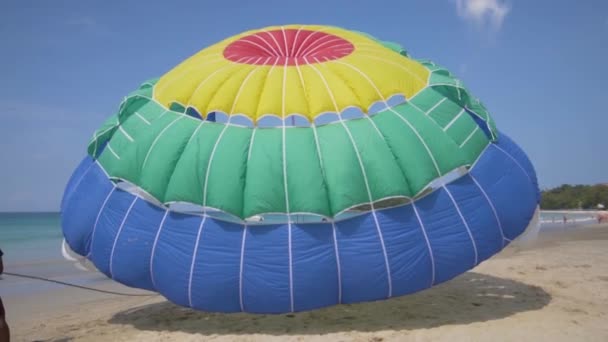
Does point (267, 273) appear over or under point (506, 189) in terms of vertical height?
under

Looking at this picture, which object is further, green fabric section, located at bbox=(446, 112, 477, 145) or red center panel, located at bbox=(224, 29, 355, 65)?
red center panel, located at bbox=(224, 29, 355, 65)

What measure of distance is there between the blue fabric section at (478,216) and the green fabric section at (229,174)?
2.75 meters

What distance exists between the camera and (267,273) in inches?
211

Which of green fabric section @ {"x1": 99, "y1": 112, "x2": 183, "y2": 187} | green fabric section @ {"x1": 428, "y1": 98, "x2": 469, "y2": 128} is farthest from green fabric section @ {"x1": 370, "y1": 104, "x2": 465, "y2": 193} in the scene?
green fabric section @ {"x1": 99, "y1": 112, "x2": 183, "y2": 187}

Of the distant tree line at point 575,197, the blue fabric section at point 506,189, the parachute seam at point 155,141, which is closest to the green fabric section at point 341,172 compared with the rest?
the blue fabric section at point 506,189

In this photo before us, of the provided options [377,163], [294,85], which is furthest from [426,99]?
[294,85]

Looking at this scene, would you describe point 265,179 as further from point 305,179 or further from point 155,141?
point 155,141

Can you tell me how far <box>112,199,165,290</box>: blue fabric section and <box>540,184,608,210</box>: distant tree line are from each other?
5786cm

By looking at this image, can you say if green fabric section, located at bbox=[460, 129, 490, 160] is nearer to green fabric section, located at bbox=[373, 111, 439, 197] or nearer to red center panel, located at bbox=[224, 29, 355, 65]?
green fabric section, located at bbox=[373, 111, 439, 197]

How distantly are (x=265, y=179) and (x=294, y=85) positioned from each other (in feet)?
4.84

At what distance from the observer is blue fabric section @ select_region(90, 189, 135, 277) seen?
237 inches

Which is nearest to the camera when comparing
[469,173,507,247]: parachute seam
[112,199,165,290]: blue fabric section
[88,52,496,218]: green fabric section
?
[88,52,496,218]: green fabric section

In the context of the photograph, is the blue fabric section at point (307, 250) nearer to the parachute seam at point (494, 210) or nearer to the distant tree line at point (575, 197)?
the parachute seam at point (494, 210)

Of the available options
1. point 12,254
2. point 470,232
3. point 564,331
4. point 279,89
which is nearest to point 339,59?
point 279,89
